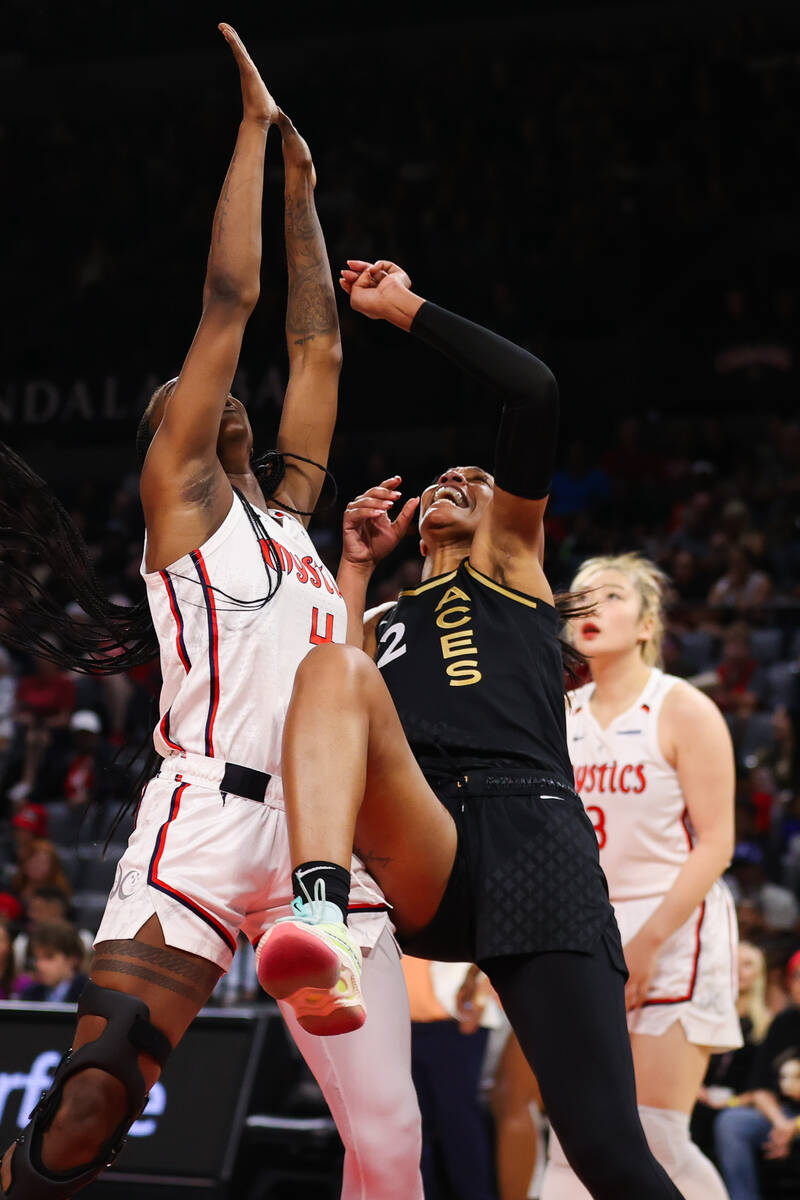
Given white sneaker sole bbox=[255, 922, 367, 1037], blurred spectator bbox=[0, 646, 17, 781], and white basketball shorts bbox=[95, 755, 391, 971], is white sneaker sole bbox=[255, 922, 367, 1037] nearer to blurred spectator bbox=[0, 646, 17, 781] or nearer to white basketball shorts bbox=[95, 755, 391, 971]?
white basketball shorts bbox=[95, 755, 391, 971]

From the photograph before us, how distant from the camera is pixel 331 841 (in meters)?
2.52

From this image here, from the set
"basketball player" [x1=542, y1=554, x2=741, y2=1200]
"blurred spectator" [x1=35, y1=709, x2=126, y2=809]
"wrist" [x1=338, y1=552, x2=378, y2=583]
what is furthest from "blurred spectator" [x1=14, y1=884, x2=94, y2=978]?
→ "wrist" [x1=338, y1=552, x2=378, y2=583]

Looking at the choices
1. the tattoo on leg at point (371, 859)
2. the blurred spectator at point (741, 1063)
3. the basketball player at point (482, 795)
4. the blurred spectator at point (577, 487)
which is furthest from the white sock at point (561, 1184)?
the blurred spectator at point (577, 487)

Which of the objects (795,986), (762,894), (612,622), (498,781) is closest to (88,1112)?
(498,781)

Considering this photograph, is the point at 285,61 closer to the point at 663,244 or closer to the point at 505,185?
the point at 505,185

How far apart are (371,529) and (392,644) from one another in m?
0.39

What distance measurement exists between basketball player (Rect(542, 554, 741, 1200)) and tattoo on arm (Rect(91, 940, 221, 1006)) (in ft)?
4.80

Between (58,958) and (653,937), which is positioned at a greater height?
(653,937)

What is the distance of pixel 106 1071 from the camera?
2.54m

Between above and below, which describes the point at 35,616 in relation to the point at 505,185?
below

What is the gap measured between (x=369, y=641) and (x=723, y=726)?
128 cm

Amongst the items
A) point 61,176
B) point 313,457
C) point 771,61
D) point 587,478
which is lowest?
point 313,457

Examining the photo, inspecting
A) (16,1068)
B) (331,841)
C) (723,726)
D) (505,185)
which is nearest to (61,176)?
(505,185)

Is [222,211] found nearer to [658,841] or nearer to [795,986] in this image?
[658,841]
